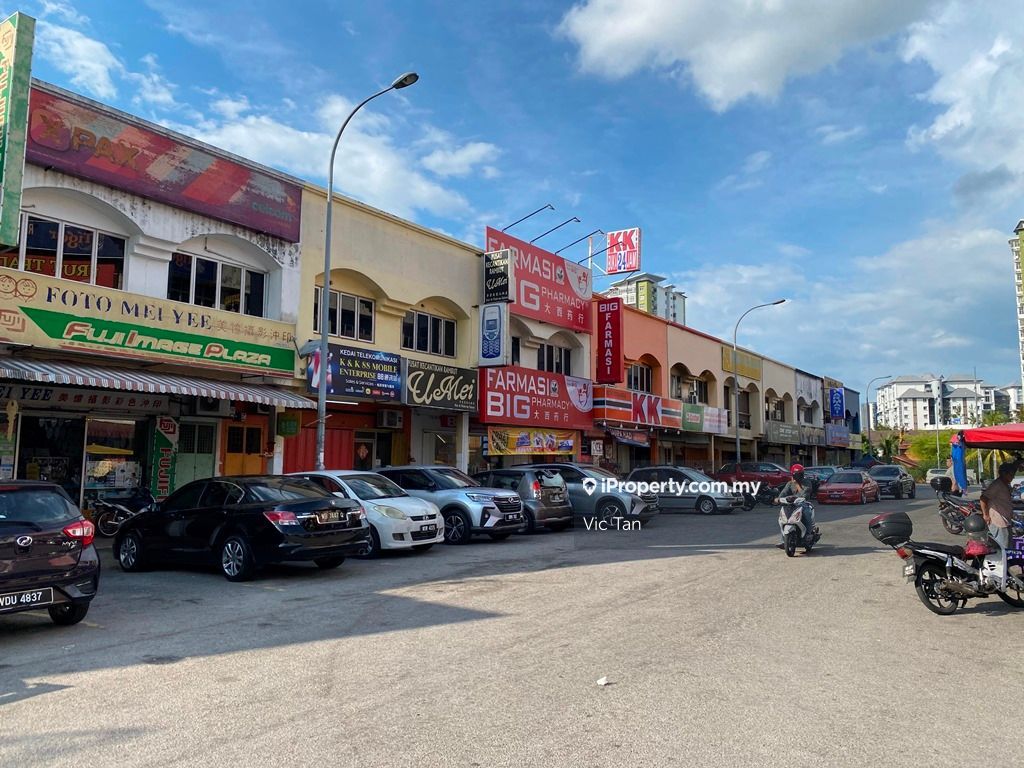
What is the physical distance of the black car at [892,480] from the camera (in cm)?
3606

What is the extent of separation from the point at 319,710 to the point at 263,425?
15.5 metres

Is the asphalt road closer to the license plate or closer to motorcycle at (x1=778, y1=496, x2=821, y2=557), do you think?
the license plate

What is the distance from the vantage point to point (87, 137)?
607 inches

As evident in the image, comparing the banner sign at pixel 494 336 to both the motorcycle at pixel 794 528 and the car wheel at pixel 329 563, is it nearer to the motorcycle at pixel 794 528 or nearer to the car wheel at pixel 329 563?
the motorcycle at pixel 794 528

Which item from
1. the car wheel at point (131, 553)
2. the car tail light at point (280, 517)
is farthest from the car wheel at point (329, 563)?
the car wheel at point (131, 553)

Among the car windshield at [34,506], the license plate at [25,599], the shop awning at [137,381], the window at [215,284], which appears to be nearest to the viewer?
the license plate at [25,599]

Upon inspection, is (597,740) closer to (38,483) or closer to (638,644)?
(638,644)

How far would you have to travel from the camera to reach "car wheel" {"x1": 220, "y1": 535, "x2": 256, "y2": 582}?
432 inches

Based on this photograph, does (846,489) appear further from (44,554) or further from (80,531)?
(44,554)

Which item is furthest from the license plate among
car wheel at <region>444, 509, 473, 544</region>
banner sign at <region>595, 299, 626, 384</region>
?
banner sign at <region>595, 299, 626, 384</region>

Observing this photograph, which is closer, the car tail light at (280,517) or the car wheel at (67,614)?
the car wheel at (67,614)

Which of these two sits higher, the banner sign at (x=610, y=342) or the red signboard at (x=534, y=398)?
the banner sign at (x=610, y=342)

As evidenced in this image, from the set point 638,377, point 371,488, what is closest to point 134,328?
point 371,488

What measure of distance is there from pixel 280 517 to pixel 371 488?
134 inches
